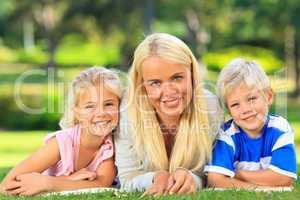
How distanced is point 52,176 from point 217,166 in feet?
3.94

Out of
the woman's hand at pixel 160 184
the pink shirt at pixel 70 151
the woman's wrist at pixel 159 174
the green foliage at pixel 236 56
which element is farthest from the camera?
the green foliage at pixel 236 56

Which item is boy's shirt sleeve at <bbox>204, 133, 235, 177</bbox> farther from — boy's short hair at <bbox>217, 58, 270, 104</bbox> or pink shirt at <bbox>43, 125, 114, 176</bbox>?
pink shirt at <bbox>43, 125, 114, 176</bbox>

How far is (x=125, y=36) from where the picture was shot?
3703 centimetres

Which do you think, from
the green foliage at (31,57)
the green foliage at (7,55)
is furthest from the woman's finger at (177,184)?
the green foliage at (7,55)

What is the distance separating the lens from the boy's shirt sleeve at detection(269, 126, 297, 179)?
4.82m

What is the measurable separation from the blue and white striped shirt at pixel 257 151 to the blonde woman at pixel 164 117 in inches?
4.1

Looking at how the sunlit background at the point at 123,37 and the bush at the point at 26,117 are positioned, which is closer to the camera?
the bush at the point at 26,117

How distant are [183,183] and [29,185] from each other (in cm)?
110

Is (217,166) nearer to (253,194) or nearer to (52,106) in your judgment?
(253,194)

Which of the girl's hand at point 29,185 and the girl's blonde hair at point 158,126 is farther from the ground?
the girl's blonde hair at point 158,126

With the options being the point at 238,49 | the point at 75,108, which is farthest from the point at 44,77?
the point at 75,108

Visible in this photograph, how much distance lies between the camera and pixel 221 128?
16.6 ft

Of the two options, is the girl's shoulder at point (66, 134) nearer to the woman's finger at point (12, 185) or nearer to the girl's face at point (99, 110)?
the girl's face at point (99, 110)

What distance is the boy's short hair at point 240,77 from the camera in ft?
16.0
